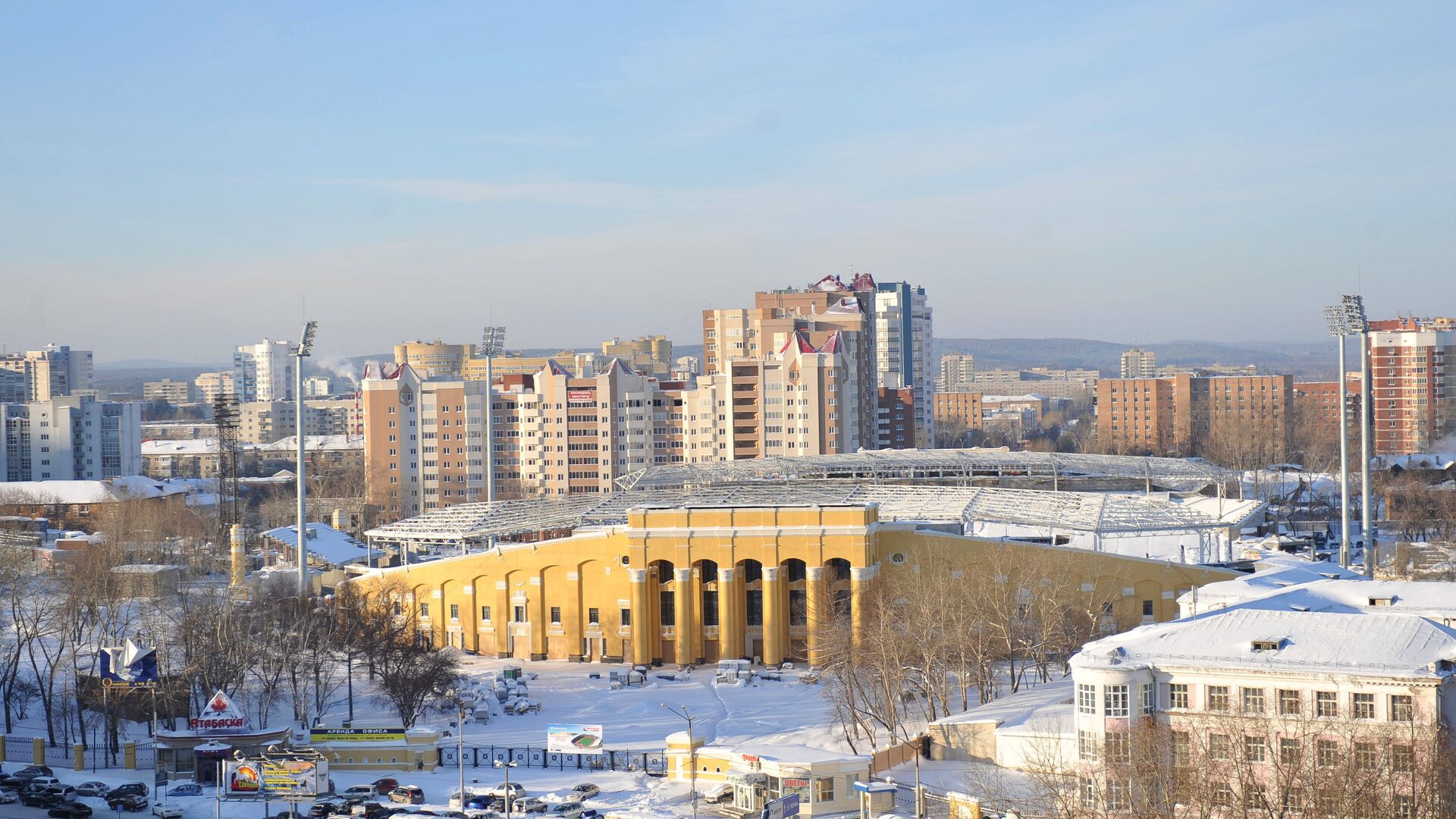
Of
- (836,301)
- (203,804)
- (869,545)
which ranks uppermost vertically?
(836,301)

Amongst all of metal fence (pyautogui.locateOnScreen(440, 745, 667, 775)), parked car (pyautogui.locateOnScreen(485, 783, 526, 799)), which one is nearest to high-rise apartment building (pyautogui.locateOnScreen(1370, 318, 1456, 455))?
metal fence (pyautogui.locateOnScreen(440, 745, 667, 775))

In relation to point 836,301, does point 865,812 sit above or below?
below

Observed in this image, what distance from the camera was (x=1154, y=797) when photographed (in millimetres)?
36844

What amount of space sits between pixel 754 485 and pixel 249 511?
67325mm

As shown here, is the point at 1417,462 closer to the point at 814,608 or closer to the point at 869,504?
the point at 869,504

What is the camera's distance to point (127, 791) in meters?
47.6

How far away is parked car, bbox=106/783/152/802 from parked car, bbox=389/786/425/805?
7326mm

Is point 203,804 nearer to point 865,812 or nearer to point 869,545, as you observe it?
point 865,812

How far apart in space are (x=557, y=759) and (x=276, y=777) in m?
9.18

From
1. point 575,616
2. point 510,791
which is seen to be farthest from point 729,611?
point 510,791

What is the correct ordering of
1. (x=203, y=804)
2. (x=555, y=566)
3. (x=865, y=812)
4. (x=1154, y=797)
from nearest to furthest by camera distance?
1. (x=1154, y=797)
2. (x=865, y=812)
3. (x=203, y=804)
4. (x=555, y=566)

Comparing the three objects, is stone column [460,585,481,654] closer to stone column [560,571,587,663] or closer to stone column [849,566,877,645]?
stone column [560,571,587,663]

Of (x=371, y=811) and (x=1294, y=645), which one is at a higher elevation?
(x=1294, y=645)

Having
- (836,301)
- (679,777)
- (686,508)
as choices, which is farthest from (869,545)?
(836,301)
